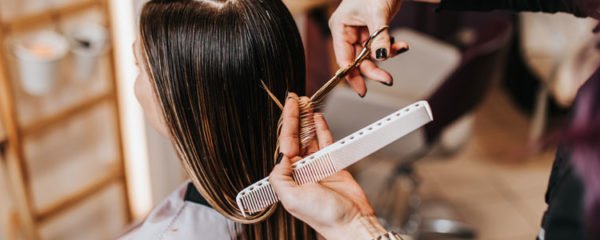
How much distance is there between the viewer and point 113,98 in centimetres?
156

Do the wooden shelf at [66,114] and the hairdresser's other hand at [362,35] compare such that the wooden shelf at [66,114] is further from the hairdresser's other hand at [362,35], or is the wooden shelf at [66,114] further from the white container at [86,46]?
the hairdresser's other hand at [362,35]

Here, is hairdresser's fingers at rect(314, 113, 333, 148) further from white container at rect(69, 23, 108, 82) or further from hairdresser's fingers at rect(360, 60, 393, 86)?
white container at rect(69, 23, 108, 82)

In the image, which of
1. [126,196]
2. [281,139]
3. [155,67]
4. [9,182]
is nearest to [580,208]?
[281,139]

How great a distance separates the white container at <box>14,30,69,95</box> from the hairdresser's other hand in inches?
32.8

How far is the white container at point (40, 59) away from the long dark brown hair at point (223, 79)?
2.09ft

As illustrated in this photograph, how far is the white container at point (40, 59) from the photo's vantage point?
1258 millimetres

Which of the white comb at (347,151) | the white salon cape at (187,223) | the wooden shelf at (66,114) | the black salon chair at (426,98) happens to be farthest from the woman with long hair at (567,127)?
the wooden shelf at (66,114)

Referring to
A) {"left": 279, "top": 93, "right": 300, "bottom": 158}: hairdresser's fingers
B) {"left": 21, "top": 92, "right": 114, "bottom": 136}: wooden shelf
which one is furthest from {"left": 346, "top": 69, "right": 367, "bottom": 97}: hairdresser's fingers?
{"left": 21, "top": 92, "right": 114, "bottom": 136}: wooden shelf

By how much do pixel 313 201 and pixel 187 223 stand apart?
0.30m

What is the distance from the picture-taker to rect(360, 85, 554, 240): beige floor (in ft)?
6.92

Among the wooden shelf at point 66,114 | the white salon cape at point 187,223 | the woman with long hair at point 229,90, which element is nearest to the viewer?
the woman with long hair at point 229,90

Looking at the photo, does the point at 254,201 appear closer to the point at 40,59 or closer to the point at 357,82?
the point at 357,82

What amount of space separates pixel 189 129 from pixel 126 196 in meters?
1.10

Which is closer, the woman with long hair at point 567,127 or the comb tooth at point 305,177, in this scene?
the woman with long hair at point 567,127
